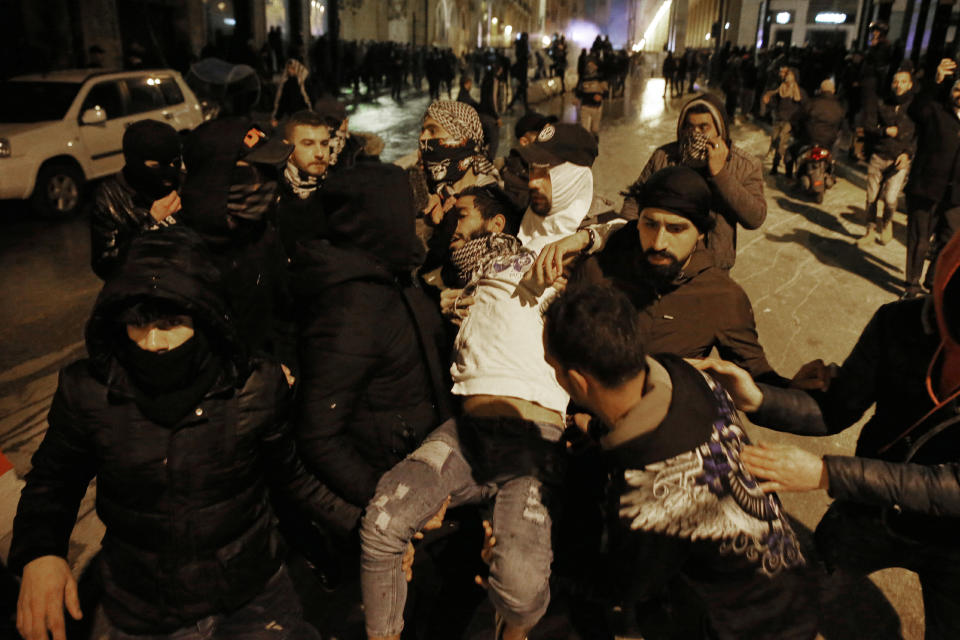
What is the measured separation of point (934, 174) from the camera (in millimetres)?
6492

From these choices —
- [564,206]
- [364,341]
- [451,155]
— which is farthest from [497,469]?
[451,155]

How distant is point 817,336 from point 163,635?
18.9 feet

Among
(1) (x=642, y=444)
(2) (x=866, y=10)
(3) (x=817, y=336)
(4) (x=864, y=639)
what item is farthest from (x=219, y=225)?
(2) (x=866, y=10)

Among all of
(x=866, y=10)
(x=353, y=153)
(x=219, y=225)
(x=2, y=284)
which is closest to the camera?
(x=219, y=225)

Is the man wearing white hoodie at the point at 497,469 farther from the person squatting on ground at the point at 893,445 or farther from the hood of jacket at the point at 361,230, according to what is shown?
the person squatting on ground at the point at 893,445

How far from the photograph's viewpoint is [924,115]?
665 centimetres

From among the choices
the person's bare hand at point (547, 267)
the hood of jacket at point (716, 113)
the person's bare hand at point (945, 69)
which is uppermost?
the person's bare hand at point (945, 69)

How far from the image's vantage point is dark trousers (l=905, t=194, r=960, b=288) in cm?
655

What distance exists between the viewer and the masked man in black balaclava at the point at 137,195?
354cm

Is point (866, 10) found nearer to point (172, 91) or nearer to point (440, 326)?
point (172, 91)

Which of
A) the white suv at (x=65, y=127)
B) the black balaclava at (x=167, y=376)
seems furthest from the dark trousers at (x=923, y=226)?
the white suv at (x=65, y=127)

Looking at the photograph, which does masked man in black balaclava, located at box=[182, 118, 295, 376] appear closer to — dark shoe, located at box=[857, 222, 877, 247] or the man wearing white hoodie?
the man wearing white hoodie

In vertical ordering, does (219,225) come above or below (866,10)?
below

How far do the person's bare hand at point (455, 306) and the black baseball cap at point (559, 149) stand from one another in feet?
2.78
